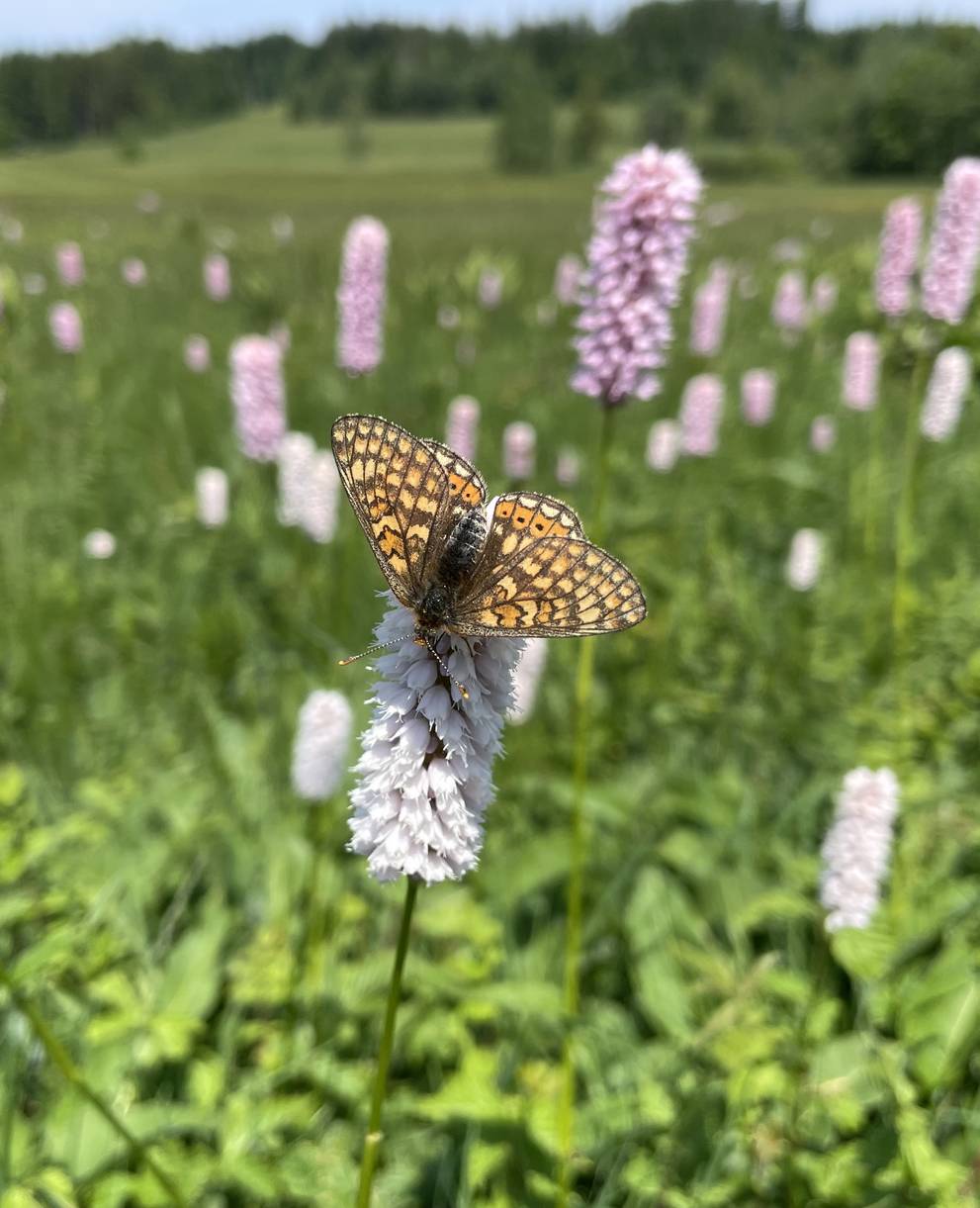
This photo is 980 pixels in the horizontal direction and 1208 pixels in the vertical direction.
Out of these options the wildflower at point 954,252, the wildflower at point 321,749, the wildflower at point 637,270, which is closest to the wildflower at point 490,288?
the wildflower at point 954,252

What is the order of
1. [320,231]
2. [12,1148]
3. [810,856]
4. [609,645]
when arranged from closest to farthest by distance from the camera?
[12,1148], [810,856], [609,645], [320,231]

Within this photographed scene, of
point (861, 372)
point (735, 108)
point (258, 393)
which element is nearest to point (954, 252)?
point (861, 372)

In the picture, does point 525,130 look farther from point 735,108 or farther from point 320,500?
point 320,500

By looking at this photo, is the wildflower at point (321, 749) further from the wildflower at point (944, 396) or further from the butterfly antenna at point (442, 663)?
the wildflower at point (944, 396)

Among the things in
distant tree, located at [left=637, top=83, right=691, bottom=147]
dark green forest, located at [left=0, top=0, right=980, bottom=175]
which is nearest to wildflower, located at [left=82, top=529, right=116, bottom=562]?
dark green forest, located at [left=0, top=0, right=980, bottom=175]

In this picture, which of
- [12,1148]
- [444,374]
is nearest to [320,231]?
[444,374]

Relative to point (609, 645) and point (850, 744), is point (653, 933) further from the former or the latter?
point (609, 645)
